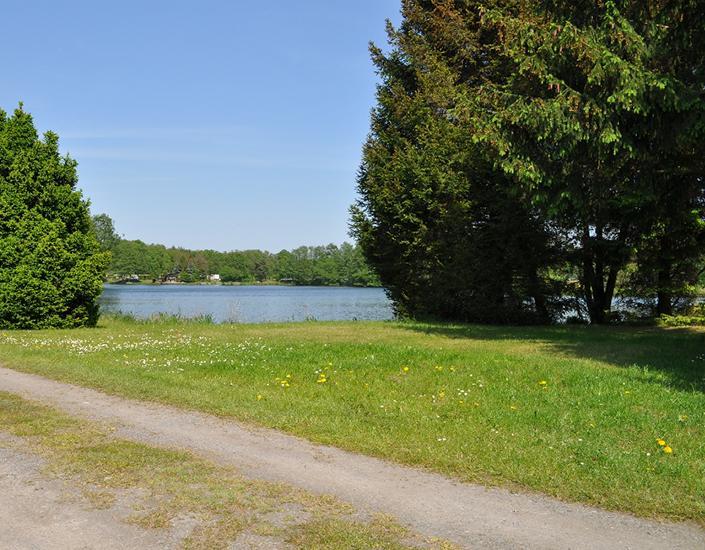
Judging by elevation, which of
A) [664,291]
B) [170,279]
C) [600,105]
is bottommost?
[170,279]

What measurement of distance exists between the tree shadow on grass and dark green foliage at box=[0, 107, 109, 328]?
434 inches

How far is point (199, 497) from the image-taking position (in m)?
4.77

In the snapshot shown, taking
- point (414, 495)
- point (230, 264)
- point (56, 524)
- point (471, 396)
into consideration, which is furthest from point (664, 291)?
point (230, 264)

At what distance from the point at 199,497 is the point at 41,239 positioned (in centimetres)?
1690

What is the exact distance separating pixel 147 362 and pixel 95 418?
417cm

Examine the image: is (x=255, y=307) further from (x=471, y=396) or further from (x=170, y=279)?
(x=170, y=279)

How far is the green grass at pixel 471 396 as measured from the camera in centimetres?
549

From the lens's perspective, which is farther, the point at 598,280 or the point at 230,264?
the point at 230,264

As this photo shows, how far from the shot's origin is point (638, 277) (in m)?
22.8

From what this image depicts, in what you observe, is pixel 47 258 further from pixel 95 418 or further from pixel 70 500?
pixel 70 500

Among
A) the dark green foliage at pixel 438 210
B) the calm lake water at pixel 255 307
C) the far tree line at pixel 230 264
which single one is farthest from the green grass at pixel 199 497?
the far tree line at pixel 230 264

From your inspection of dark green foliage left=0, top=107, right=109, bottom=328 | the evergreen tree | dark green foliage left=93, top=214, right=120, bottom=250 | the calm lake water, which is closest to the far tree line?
dark green foliage left=93, top=214, right=120, bottom=250

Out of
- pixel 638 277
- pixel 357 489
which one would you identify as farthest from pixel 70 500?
pixel 638 277

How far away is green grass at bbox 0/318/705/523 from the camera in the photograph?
549 centimetres
